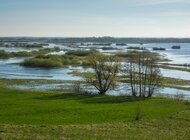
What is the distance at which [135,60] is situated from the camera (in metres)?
68.8

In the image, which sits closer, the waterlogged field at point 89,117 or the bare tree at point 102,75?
the waterlogged field at point 89,117

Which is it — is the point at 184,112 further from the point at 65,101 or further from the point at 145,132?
the point at 65,101

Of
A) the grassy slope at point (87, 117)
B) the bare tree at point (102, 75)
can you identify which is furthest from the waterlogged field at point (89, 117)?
the bare tree at point (102, 75)

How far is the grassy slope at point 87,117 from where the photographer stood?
1152 inches

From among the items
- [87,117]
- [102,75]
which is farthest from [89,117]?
[102,75]

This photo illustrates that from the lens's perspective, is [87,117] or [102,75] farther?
[102,75]

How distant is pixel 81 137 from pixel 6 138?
216 inches

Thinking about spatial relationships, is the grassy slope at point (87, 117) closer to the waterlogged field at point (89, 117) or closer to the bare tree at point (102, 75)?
the waterlogged field at point (89, 117)

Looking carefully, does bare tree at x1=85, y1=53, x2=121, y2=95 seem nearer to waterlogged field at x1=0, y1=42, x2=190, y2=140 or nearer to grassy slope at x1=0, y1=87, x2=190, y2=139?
waterlogged field at x1=0, y1=42, x2=190, y2=140

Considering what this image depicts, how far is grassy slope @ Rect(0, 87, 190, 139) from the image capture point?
29.3 meters

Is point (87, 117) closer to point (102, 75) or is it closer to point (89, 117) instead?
point (89, 117)

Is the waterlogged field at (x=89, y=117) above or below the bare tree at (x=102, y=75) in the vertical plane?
below

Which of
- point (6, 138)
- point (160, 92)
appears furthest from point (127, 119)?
point (160, 92)

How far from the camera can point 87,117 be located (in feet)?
122
